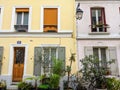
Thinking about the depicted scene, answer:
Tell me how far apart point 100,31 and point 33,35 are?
449 centimetres

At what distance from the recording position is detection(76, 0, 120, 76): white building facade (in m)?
12.9

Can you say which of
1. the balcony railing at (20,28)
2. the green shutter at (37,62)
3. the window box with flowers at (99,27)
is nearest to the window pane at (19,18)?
the balcony railing at (20,28)

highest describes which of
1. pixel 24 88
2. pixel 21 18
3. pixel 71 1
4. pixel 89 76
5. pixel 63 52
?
pixel 71 1

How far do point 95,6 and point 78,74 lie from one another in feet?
16.2

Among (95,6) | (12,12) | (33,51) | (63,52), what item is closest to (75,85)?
(63,52)

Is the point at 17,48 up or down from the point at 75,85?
up

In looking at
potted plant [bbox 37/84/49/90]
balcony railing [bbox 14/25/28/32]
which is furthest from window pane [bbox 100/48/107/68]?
balcony railing [bbox 14/25/28/32]

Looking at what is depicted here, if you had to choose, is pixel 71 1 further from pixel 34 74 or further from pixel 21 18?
pixel 34 74

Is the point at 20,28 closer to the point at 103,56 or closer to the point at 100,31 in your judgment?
the point at 100,31

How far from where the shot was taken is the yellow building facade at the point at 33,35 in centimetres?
1282

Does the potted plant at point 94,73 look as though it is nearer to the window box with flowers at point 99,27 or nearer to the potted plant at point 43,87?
the potted plant at point 43,87

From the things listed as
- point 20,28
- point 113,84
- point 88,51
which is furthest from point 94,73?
point 20,28

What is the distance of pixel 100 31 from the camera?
1345cm

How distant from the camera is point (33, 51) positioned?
13016 mm
